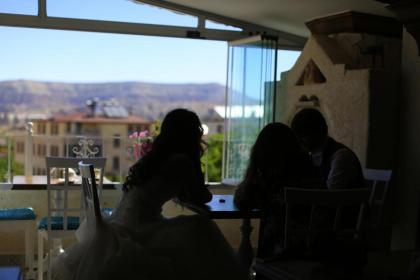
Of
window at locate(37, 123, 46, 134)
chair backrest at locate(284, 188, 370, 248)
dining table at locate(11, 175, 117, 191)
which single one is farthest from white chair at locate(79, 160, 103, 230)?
window at locate(37, 123, 46, 134)

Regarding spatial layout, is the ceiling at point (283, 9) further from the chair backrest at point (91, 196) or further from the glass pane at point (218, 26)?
the chair backrest at point (91, 196)

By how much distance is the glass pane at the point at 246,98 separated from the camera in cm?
577

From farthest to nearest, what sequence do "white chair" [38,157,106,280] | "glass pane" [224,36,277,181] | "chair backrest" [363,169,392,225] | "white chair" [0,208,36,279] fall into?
1. "glass pane" [224,36,277,181]
2. "white chair" [0,208,36,279]
3. "white chair" [38,157,106,280]
4. "chair backrest" [363,169,392,225]

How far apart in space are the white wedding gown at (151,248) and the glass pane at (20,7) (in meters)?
3.16

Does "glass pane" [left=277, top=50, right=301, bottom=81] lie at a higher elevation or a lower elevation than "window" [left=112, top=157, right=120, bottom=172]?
higher

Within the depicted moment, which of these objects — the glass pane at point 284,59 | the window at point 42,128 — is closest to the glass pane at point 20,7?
the glass pane at point 284,59

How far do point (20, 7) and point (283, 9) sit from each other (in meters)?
2.43

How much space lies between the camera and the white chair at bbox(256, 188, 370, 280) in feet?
4.29

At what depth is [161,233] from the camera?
2.69 meters

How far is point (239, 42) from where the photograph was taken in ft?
19.1

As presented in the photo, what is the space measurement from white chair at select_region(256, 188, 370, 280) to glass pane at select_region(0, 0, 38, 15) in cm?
371

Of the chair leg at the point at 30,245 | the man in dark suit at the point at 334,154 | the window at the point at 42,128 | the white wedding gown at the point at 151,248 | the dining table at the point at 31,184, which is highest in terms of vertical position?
the man in dark suit at the point at 334,154

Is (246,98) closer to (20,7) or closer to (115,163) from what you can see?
(20,7)

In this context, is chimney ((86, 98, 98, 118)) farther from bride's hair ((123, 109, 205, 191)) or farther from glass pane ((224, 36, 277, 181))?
bride's hair ((123, 109, 205, 191))
